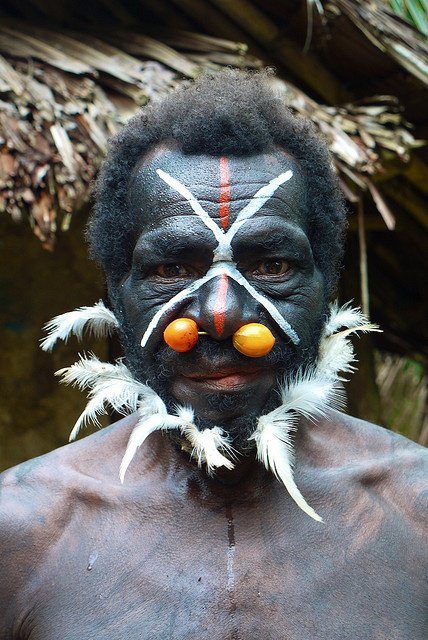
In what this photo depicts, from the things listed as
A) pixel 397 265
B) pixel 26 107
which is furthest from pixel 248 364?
pixel 397 265

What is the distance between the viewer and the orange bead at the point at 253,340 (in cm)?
231

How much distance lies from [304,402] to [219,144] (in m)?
0.70

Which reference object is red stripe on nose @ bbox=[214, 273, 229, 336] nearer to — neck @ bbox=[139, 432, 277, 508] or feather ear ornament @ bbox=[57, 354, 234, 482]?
feather ear ornament @ bbox=[57, 354, 234, 482]

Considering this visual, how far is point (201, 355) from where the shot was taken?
238 cm

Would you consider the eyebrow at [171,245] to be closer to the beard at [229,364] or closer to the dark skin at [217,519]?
the dark skin at [217,519]

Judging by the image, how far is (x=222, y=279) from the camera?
2.38 meters

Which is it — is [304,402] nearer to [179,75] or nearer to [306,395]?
[306,395]

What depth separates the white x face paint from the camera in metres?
2.42

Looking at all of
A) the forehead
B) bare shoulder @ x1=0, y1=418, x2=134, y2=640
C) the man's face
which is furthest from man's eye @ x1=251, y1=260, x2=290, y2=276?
bare shoulder @ x1=0, y1=418, x2=134, y2=640

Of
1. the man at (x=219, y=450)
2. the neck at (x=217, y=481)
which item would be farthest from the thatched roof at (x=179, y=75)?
the neck at (x=217, y=481)

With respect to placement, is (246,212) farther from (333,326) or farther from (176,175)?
(333,326)

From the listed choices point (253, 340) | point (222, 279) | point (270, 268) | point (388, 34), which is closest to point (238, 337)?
point (253, 340)

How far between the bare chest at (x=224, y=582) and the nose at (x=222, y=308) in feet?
1.66

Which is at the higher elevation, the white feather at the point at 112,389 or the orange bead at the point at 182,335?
the orange bead at the point at 182,335
